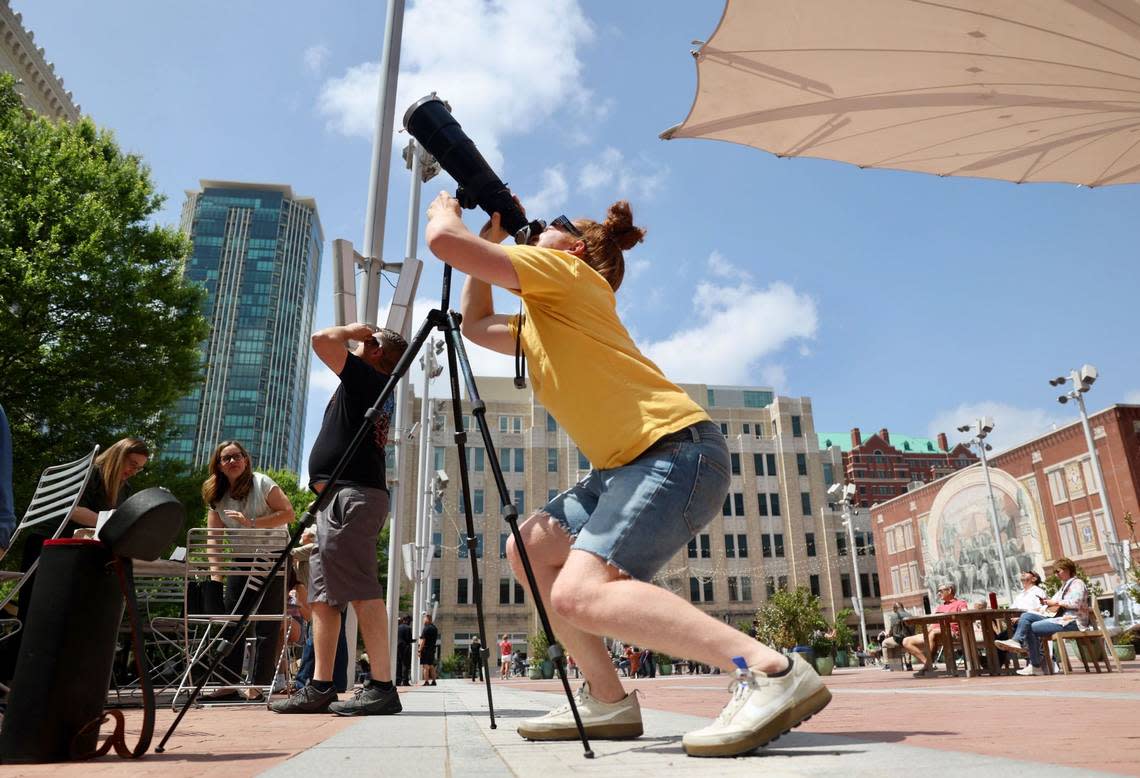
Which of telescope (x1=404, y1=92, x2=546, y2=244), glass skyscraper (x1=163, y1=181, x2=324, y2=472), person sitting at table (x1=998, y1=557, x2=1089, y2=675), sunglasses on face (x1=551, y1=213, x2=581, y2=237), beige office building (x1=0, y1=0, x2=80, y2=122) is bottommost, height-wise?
person sitting at table (x1=998, y1=557, x2=1089, y2=675)

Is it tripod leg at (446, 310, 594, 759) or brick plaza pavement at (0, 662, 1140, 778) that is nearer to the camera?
brick plaza pavement at (0, 662, 1140, 778)

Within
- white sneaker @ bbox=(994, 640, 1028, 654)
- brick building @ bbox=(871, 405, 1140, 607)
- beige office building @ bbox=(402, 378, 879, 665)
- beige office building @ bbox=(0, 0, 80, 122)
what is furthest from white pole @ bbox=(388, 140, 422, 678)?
beige office building @ bbox=(402, 378, 879, 665)

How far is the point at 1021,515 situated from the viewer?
4097cm

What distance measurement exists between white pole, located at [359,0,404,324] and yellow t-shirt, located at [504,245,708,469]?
16.7 ft

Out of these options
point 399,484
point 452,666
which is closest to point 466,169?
point 399,484

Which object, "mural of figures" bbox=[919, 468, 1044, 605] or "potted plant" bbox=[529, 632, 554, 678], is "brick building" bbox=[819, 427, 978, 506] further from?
"potted plant" bbox=[529, 632, 554, 678]

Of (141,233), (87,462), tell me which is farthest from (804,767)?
(141,233)

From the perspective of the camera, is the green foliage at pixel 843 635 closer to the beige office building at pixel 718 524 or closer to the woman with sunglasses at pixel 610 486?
the beige office building at pixel 718 524

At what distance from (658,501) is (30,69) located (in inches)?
1427

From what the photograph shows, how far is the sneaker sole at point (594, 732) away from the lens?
225 cm

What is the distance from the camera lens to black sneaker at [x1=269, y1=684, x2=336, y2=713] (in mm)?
3797

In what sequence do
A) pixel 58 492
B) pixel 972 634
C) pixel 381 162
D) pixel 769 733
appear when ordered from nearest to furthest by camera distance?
pixel 769 733
pixel 58 492
pixel 381 162
pixel 972 634

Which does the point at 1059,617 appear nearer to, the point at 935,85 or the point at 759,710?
the point at 935,85

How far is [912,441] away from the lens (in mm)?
111812
